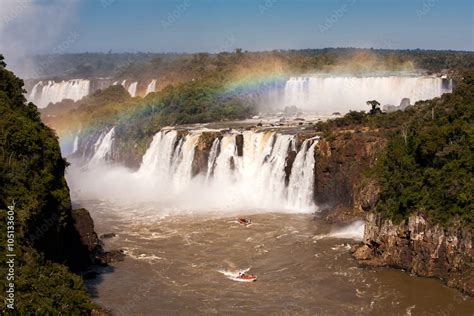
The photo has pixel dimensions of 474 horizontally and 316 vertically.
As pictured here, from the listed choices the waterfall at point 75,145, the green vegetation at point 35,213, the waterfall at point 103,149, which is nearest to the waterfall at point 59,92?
the waterfall at point 75,145

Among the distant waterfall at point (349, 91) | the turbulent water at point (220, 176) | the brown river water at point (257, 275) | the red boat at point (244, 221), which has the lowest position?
the brown river water at point (257, 275)

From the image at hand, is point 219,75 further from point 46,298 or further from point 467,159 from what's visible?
point 46,298

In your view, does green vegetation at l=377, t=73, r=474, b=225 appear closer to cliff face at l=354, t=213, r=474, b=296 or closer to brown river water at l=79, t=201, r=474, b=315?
cliff face at l=354, t=213, r=474, b=296

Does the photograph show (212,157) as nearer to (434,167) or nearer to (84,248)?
(84,248)

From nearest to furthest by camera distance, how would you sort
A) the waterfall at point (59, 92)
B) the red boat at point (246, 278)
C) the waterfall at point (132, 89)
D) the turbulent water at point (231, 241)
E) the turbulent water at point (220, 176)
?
1. the turbulent water at point (231, 241)
2. the red boat at point (246, 278)
3. the turbulent water at point (220, 176)
4. the waterfall at point (132, 89)
5. the waterfall at point (59, 92)

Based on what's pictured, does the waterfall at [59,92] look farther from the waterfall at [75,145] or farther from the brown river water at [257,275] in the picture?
the brown river water at [257,275]

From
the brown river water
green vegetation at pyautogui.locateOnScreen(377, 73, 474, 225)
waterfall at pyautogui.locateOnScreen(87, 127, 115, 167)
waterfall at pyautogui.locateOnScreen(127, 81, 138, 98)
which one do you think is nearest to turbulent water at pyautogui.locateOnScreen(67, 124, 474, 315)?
the brown river water

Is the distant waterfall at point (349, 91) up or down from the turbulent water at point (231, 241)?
up

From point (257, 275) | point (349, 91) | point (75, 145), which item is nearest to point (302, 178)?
point (257, 275)
